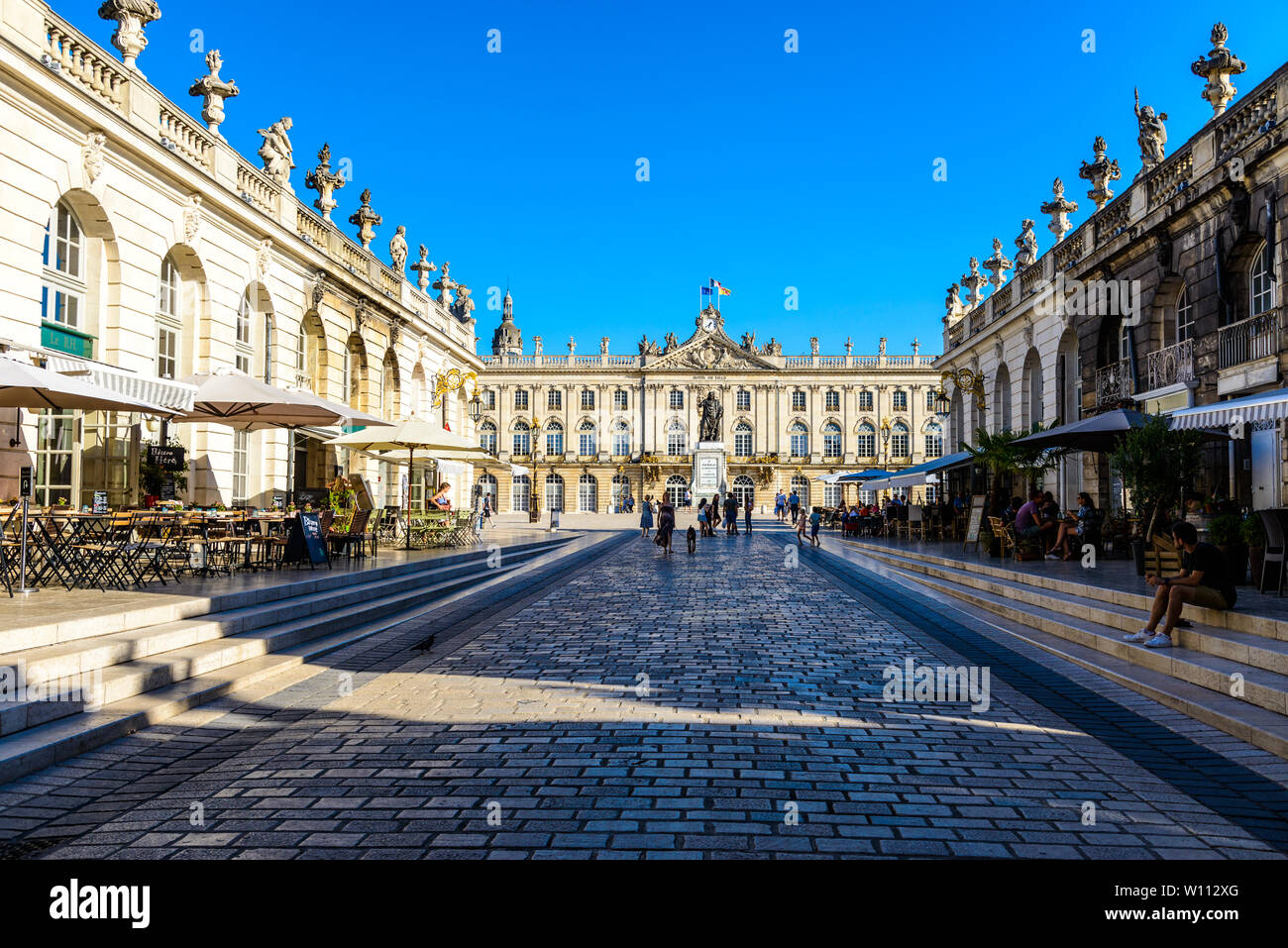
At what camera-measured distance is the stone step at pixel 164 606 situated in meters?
5.38

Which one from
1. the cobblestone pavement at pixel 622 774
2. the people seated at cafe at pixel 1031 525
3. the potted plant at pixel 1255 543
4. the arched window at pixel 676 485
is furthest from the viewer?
the arched window at pixel 676 485

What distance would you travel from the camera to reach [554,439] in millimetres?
73125

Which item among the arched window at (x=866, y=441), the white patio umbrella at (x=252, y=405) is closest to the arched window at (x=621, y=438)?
the arched window at (x=866, y=441)

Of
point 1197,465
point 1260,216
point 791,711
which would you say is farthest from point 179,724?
point 1260,216

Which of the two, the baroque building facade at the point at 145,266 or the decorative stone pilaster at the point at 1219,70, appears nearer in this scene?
the baroque building facade at the point at 145,266

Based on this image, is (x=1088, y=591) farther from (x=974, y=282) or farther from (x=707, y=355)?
(x=707, y=355)

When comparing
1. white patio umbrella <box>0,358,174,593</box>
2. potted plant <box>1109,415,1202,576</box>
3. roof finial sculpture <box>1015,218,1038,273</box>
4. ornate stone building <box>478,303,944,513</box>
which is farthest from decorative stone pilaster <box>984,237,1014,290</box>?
ornate stone building <box>478,303,944,513</box>

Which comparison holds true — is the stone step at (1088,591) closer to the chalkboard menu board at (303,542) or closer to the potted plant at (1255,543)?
the potted plant at (1255,543)

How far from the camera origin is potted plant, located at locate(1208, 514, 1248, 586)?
27.6 ft

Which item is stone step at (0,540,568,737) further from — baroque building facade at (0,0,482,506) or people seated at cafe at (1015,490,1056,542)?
people seated at cafe at (1015,490,1056,542)

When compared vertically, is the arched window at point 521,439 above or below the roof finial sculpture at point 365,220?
below

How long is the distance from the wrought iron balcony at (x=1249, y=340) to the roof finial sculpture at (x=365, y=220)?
20090 mm
